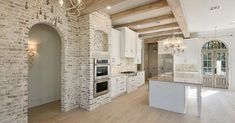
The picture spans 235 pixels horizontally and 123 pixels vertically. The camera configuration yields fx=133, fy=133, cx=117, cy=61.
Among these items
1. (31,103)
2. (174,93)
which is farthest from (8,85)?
(174,93)

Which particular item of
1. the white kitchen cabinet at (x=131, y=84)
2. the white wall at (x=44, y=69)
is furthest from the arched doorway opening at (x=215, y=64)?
the white wall at (x=44, y=69)

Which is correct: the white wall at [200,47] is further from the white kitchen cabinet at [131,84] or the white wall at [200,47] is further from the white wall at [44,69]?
the white wall at [44,69]

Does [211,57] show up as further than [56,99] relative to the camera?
Yes

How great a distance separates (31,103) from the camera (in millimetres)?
4539

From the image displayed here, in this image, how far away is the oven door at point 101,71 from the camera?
4.54 meters

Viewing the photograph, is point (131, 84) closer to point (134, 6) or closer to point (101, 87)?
point (101, 87)

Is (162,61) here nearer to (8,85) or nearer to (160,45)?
(160,45)

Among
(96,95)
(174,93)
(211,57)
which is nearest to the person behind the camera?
(174,93)

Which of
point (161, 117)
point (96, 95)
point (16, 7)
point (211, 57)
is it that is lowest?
→ point (161, 117)

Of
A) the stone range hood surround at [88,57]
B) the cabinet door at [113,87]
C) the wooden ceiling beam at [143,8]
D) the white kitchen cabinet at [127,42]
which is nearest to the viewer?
the wooden ceiling beam at [143,8]

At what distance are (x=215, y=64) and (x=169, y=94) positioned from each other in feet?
17.4

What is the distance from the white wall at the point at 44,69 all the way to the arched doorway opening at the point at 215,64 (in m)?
8.10

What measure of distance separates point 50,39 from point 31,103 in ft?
7.96

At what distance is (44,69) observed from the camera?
16.6ft
